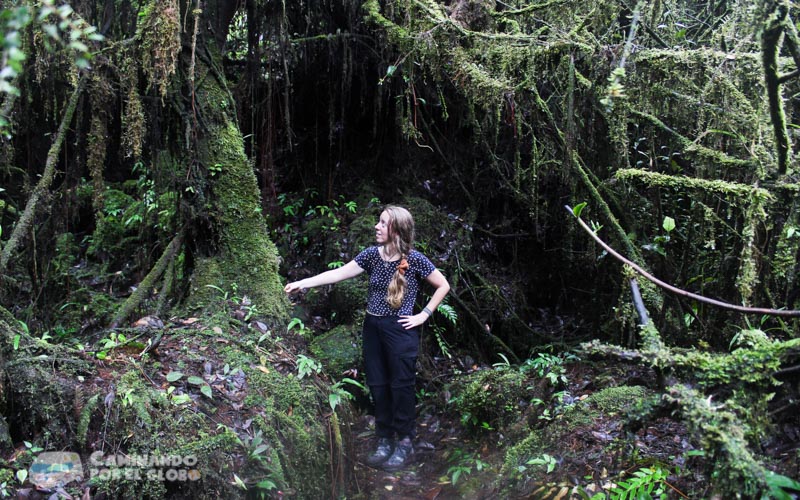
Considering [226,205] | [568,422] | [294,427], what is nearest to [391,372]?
[294,427]

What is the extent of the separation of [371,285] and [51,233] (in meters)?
3.04

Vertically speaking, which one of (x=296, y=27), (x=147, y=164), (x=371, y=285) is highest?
(x=296, y=27)

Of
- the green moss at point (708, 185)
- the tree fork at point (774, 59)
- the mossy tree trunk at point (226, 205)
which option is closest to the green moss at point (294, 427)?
the mossy tree trunk at point (226, 205)

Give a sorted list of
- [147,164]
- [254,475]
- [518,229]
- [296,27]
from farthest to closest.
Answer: [518,229] < [296,27] < [147,164] < [254,475]

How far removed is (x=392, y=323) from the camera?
4.75 m

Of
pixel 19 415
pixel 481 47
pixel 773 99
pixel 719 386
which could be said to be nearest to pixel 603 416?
pixel 719 386

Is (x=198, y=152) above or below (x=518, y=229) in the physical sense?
above

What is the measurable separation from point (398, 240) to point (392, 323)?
69 cm

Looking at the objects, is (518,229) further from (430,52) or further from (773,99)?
(773,99)

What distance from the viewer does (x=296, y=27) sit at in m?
6.70

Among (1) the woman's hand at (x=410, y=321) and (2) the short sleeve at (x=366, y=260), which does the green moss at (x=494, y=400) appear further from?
(2) the short sleeve at (x=366, y=260)

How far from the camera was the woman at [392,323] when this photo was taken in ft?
15.4

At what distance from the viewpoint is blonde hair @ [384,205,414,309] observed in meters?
4.66

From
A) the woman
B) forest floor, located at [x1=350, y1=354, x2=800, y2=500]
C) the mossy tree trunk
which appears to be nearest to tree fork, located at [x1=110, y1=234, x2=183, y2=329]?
the mossy tree trunk
